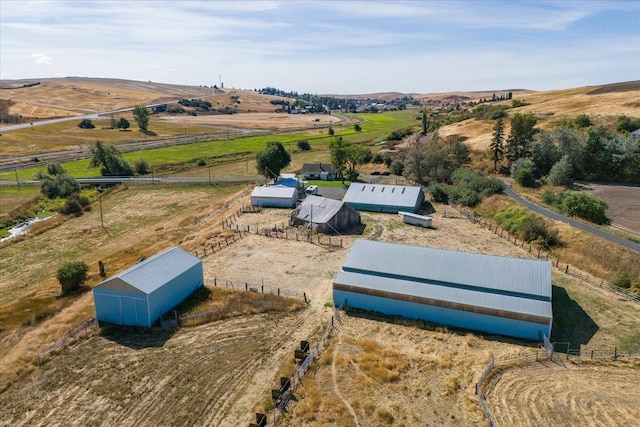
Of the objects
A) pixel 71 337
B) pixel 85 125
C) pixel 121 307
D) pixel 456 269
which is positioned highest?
pixel 85 125

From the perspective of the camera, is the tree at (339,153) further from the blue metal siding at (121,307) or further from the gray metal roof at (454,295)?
the blue metal siding at (121,307)

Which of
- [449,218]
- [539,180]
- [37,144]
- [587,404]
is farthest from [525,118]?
[37,144]

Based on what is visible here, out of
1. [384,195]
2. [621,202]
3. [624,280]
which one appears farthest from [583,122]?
[624,280]

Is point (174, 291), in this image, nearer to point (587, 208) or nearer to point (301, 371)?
point (301, 371)

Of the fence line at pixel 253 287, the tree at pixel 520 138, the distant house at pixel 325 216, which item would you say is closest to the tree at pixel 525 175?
the tree at pixel 520 138

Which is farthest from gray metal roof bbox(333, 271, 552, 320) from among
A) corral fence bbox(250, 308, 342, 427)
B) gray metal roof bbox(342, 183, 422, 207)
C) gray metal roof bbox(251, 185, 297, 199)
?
gray metal roof bbox(251, 185, 297, 199)

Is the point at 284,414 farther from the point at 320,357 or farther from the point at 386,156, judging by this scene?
the point at 386,156
